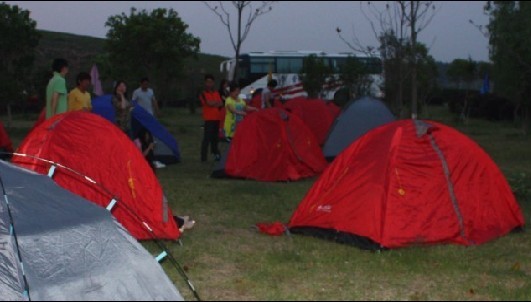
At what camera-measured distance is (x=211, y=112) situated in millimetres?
13148

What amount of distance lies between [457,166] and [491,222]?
0.63m

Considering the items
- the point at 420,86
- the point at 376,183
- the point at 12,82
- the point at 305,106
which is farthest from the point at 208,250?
the point at 420,86

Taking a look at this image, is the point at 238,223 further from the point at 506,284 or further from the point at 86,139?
the point at 506,284

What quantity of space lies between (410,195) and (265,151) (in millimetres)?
4785

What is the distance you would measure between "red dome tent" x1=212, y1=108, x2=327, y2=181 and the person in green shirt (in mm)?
2957

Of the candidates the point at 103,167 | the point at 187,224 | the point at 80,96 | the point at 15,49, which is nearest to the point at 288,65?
the point at 15,49

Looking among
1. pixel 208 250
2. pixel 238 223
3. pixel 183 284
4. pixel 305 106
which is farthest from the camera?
pixel 305 106

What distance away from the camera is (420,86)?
92.1 ft

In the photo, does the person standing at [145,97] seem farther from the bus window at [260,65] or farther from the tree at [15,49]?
the bus window at [260,65]

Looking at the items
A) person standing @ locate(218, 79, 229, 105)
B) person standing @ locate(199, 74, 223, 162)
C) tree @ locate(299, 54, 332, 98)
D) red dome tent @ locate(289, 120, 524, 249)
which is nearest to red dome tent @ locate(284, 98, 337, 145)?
person standing @ locate(218, 79, 229, 105)

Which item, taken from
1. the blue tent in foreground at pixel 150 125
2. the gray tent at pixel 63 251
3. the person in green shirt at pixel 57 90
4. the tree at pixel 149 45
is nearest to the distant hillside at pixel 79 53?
the tree at pixel 149 45

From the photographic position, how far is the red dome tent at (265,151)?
37.2 ft

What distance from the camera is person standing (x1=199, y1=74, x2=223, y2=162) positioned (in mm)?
13062

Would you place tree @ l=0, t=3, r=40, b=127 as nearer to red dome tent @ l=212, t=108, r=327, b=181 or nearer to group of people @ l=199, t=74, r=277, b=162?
group of people @ l=199, t=74, r=277, b=162
